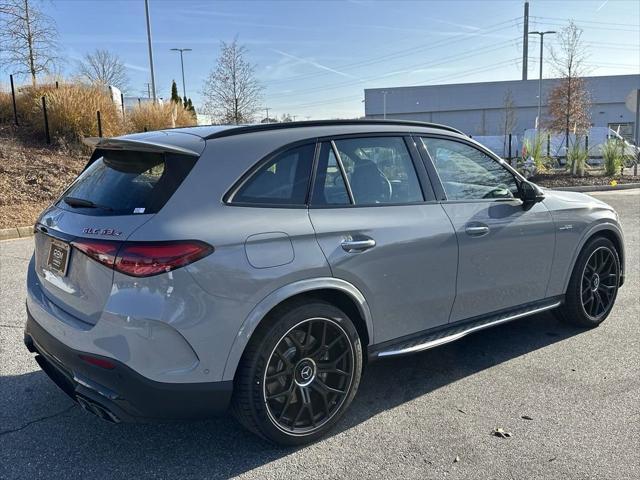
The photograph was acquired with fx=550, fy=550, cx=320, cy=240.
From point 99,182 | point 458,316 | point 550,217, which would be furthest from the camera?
point 550,217

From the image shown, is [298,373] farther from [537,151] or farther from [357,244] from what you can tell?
[537,151]

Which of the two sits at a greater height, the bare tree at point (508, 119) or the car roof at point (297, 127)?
the bare tree at point (508, 119)

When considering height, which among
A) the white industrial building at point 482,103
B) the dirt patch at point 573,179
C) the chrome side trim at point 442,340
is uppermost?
the white industrial building at point 482,103

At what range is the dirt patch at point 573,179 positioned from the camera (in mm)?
17969

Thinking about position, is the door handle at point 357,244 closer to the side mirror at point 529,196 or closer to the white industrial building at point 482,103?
the side mirror at point 529,196

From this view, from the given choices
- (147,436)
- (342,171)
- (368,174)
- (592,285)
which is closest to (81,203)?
(147,436)

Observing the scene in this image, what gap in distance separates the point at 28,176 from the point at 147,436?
11.8m

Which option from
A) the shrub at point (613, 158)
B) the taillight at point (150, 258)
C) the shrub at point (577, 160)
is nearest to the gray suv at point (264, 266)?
the taillight at point (150, 258)

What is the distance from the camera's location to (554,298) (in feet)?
14.8

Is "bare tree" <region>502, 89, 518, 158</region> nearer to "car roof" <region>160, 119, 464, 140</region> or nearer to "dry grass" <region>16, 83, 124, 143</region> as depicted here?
"dry grass" <region>16, 83, 124, 143</region>

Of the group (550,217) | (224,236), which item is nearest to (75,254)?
(224,236)

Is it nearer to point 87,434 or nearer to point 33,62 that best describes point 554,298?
point 87,434

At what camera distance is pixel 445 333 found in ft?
12.2

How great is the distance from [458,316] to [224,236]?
189cm
